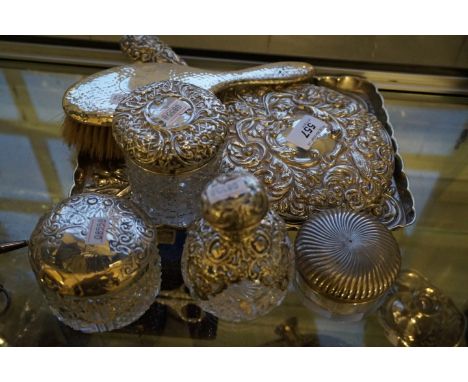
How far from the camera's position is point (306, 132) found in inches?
28.7

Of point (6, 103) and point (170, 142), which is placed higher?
point (170, 142)

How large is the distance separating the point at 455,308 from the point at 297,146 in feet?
1.07

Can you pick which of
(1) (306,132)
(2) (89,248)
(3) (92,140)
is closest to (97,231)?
(2) (89,248)

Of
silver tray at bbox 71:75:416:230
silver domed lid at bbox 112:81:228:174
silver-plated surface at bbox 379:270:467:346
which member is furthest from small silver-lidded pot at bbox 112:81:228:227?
silver-plated surface at bbox 379:270:467:346

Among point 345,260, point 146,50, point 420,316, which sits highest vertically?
point 146,50

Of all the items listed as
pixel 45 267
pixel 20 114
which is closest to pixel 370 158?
pixel 45 267

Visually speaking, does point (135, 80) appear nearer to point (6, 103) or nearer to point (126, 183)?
point (126, 183)

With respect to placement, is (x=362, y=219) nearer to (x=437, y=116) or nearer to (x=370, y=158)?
(x=370, y=158)

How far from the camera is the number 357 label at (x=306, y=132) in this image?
2.35 ft

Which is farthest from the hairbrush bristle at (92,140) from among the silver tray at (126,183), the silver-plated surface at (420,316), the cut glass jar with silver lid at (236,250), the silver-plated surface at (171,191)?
the silver-plated surface at (420,316)

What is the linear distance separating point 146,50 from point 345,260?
502 mm

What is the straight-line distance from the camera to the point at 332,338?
64 centimetres

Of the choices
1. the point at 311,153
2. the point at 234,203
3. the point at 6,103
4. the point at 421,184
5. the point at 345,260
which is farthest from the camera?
the point at 6,103

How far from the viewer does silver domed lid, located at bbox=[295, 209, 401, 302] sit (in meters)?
0.58
